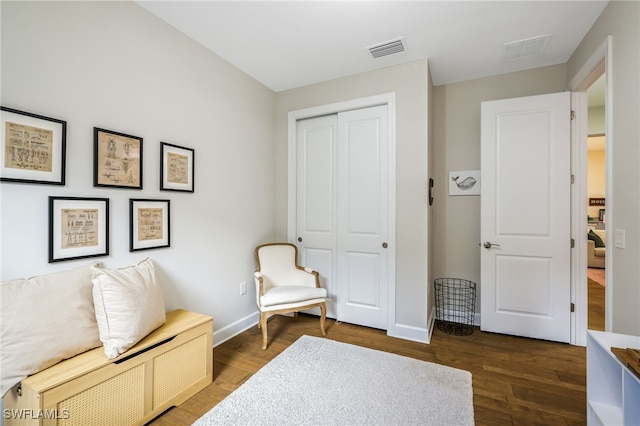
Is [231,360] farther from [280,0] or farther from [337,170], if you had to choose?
[280,0]

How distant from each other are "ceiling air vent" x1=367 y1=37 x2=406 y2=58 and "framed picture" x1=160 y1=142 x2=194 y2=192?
188cm

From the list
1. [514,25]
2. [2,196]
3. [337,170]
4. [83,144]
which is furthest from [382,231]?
[2,196]

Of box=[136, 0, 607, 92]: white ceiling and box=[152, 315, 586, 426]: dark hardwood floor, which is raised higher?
box=[136, 0, 607, 92]: white ceiling

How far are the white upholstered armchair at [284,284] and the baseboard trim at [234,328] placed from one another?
0.85 feet

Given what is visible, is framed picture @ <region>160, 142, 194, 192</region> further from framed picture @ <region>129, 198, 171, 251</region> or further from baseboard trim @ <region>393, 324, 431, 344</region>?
baseboard trim @ <region>393, 324, 431, 344</region>

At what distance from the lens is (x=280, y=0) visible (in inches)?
74.0

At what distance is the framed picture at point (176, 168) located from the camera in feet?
6.89

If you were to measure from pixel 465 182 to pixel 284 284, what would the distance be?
234 cm

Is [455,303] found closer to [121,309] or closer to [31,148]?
[121,309]

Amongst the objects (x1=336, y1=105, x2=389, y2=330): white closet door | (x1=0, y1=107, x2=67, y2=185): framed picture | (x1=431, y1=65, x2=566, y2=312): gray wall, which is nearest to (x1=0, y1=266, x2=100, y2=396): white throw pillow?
(x1=0, y1=107, x2=67, y2=185): framed picture

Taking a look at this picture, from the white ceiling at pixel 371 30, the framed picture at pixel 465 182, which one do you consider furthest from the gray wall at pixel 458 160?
the white ceiling at pixel 371 30

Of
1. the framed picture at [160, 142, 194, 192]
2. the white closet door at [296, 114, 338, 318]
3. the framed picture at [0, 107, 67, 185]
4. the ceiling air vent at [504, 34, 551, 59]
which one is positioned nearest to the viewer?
the framed picture at [0, 107, 67, 185]

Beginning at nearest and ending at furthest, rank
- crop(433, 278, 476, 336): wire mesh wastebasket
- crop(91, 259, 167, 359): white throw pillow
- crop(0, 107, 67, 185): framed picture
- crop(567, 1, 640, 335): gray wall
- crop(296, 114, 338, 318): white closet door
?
crop(0, 107, 67, 185): framed picture
crop(91, 259, 167, 359): white throw pillow
crop(567, 1, 640, 335): gray wall
crop(433, 278, 476, 336): wire mesh wastebasket
crop(296, 114, 338, 318): white closet door

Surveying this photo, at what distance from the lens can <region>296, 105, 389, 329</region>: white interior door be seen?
2.87 meters
